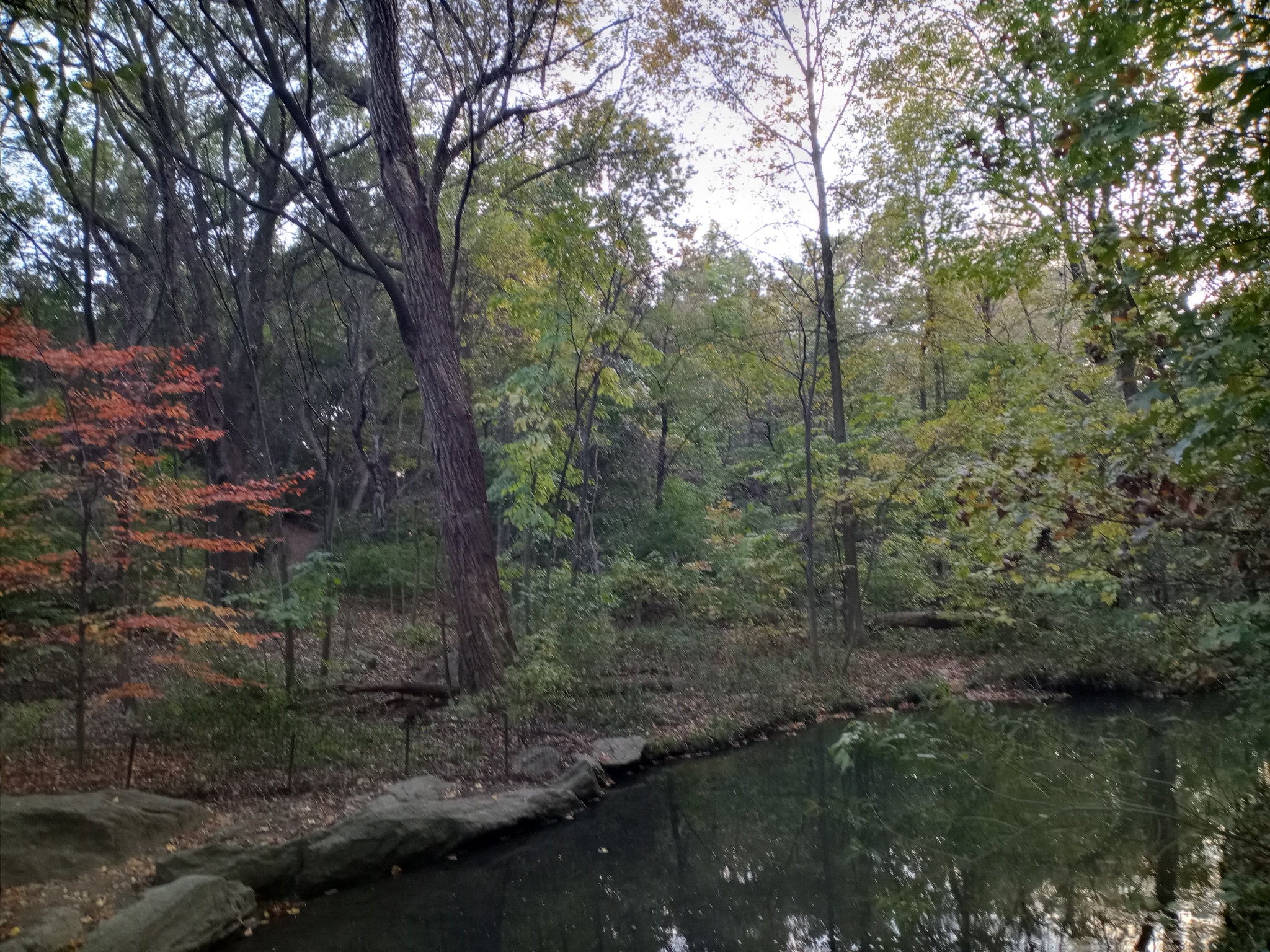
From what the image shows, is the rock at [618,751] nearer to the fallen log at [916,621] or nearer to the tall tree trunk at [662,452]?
the fallen log at [916,621]

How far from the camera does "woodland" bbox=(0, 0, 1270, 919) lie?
3777 mm

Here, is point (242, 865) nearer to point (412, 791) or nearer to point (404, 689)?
point (412, 791)

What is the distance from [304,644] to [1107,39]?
13134 millimetres

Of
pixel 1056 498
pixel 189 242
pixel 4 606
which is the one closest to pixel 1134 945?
pixel 1056 498

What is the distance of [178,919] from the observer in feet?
15.7

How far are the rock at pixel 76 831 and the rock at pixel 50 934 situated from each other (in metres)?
0.73

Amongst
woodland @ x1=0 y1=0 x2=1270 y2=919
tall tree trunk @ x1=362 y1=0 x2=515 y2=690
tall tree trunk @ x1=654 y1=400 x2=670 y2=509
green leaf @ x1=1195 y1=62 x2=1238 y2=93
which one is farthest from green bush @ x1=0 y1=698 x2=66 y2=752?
tall tree trunk @ x1=654 y1=400 x2=670 y2=509

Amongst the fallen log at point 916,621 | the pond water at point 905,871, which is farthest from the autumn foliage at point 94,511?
the fallen log at point 916,621

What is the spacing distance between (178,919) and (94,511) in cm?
409

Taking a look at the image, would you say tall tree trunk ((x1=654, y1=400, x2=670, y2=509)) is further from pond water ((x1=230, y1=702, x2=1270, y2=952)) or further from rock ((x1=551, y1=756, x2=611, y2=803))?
pond water ((x1=230, y1=702, x2=1270, y2=952))

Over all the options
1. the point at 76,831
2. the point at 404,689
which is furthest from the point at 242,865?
the point at 404,689

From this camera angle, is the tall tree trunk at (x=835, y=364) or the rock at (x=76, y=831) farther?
the tall tree trunk at (x=835, y=364)

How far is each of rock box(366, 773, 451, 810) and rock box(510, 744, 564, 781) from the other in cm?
85

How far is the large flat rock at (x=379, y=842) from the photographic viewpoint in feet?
18.1
